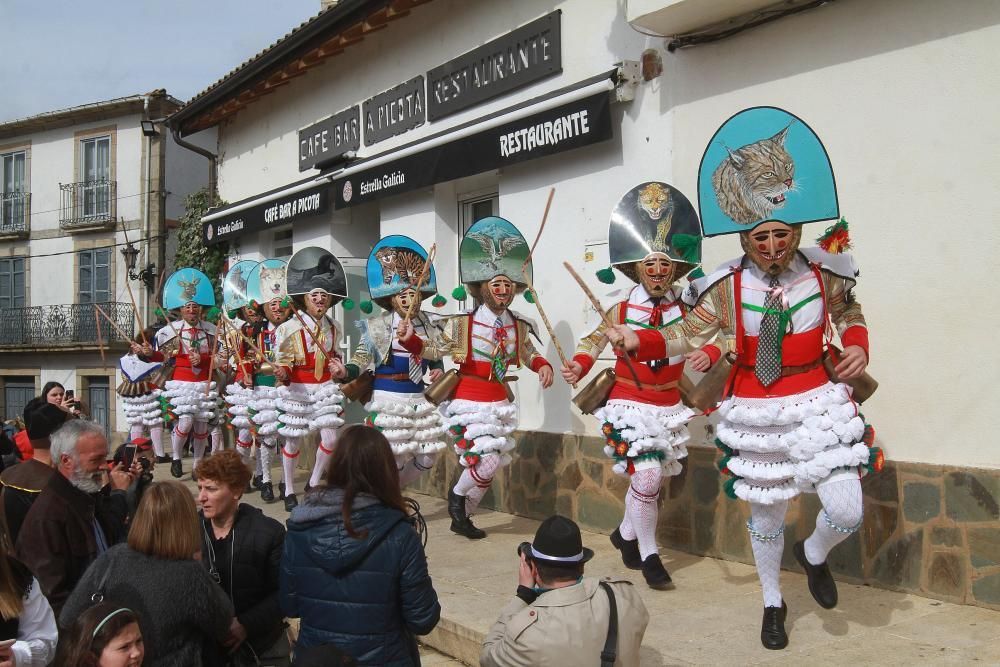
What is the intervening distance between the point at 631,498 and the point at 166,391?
7472mm

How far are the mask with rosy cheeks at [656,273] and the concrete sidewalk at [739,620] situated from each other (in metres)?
1.81

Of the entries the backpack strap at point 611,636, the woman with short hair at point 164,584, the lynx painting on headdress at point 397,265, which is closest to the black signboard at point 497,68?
the lynx painting on headdress at point 397,265

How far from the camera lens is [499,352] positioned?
7422 millimetres

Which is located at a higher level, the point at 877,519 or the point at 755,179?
the point at 755,179

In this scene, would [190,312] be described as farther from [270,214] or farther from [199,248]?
[199,248]

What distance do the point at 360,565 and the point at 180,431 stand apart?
9003 mm

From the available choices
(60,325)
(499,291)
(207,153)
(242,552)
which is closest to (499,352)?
(499,291)

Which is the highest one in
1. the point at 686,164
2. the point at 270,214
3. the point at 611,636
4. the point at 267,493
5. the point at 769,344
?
the point at 270,214

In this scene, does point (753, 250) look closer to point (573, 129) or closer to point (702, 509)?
point (702, 509)

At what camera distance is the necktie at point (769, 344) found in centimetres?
476

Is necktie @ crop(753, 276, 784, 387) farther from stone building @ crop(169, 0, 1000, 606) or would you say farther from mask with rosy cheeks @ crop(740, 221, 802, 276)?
stone building @ crop(169, 0, 1000, 606)

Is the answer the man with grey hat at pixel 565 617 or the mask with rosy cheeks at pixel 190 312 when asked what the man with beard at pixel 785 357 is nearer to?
the man with grey hat at pixel 565 617

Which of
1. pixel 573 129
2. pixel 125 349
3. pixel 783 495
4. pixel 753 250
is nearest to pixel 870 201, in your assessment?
pixel 753 250

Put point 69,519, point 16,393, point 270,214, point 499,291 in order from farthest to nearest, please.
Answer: point 16,393, point 270,214, point 499,291, point 69,519
